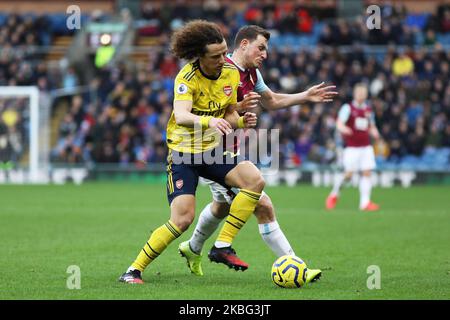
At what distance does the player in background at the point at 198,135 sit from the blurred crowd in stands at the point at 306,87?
1738 centimetres

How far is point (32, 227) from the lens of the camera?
13.2 metres

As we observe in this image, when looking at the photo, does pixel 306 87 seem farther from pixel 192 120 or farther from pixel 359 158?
pixel 192 120

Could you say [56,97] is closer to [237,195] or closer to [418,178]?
[418,178]

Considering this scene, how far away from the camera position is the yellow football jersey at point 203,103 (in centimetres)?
803

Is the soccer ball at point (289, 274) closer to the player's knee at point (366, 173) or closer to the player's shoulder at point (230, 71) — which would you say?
the player's shoulder at point (230, 71)

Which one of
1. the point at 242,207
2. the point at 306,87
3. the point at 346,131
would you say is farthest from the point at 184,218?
the point at 306,87

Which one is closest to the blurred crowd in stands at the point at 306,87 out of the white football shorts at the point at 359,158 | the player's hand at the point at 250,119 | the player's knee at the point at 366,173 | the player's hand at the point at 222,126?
the white football shorts at the point at 359,158

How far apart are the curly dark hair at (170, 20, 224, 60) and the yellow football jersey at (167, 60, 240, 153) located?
17 centimetres

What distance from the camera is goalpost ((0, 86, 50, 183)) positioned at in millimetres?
25172

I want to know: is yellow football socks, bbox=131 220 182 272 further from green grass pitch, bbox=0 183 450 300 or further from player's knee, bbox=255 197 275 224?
Result: player's knee, bbox=255 197 275 224

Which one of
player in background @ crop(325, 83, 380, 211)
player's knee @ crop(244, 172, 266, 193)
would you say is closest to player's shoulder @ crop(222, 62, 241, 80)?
player's knee @ crop(244, 172, 266, 193)

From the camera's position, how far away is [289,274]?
769 cm

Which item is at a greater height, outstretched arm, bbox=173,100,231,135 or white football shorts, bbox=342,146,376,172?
outstretched arm, bbox=173,100,231,135
